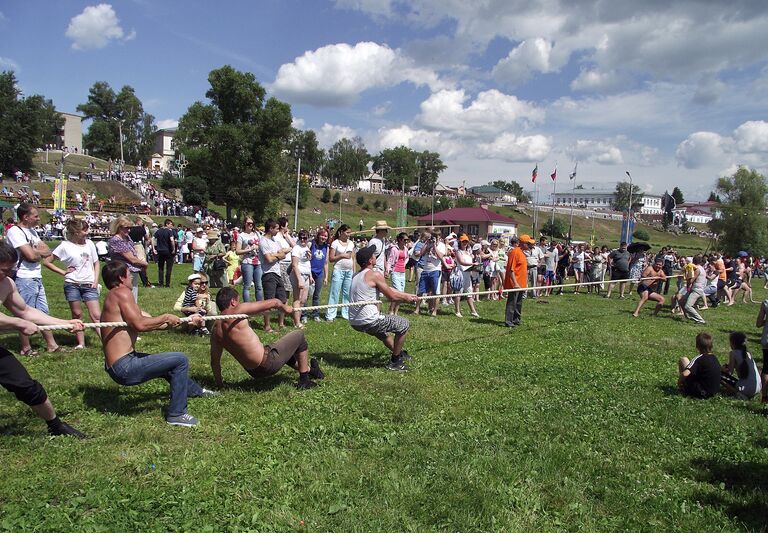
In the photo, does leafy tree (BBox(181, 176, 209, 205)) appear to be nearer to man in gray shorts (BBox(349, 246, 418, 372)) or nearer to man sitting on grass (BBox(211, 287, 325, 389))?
man in gray shorts (BBox(349, 246, 418, 372))

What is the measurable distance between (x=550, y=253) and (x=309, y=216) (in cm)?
5953

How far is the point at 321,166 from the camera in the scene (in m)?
123

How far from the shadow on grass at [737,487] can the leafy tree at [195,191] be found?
60.0 m

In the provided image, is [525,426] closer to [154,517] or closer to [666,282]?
[154,517]

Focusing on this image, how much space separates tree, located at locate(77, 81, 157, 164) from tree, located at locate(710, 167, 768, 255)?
10061 centimetres

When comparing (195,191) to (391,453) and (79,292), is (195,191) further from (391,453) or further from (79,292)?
(391,453)

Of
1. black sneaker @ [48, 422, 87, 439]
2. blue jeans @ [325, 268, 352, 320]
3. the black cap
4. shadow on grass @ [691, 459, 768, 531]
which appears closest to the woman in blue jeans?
blue jeans @ [325, 268, 352, 320]

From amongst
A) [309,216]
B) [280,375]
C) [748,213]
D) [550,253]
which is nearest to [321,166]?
[309,216]

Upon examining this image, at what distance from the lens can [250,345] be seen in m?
6.01

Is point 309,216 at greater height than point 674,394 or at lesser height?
greater

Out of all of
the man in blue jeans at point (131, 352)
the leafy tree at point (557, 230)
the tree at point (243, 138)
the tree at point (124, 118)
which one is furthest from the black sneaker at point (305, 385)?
the tree at point (124, 118)

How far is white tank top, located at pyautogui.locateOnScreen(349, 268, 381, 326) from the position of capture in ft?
24.1

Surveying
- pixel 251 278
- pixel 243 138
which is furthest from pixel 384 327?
pixel 243 138

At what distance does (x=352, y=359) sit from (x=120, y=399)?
3.33 m
